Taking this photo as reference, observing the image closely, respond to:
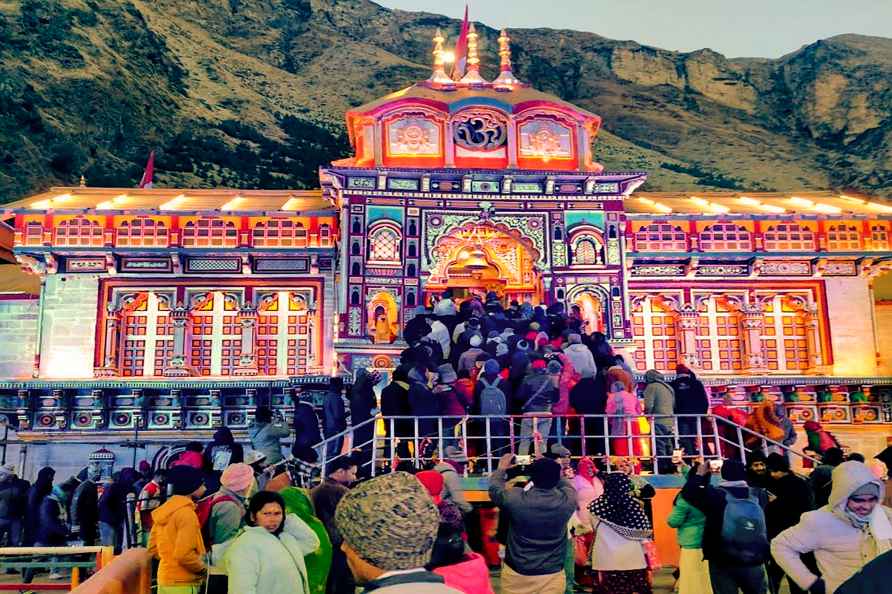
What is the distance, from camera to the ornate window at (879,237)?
22.7 meters

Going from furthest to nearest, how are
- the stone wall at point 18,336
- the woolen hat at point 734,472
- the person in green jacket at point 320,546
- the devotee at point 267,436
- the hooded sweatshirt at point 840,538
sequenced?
1. the stone wall at point 18,336
2. the devotee at point 267,436
3. the woolen hat at point 734,472
4. the person in green jacket at point 320,546
5. the hooded sweatshirt at point 840,538

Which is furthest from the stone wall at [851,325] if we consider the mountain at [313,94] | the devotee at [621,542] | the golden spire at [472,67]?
the mountain at [313,94]

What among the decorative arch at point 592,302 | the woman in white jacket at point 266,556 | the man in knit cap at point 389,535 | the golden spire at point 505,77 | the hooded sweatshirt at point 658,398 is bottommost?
the woman in white jacket at point 266,556

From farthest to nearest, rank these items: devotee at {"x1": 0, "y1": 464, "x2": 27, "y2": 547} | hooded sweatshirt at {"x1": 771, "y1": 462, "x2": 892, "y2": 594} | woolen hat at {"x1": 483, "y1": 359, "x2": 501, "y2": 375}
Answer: devotee at {"x1": 0, "y1": 464, "x2": 27, "y2": 547} → woolen hat at {"x1": 483, "y1": 359, "x2": 501, "y2": 375} → hooded sweatshirt at {"x1": 771, "y1": 462, "x2": 892, "y2": 594}

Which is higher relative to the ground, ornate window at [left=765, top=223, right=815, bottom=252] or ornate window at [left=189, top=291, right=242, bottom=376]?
ornate window at [left=765, top=223, right=815, bottom=252]

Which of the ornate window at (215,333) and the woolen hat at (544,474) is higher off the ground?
the ornate window at (215,333)

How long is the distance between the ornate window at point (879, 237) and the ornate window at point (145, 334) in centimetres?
1920

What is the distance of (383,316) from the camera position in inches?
823

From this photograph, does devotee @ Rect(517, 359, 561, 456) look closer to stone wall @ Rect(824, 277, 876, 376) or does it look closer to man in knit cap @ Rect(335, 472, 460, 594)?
man in knit cap @ Rect(335, 472, 460, 594)

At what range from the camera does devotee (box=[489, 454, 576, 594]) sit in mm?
6574

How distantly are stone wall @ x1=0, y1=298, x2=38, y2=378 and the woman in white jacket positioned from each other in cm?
1850

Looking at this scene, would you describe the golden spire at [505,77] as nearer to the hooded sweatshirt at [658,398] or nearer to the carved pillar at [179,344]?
the carved pillar at [179,344]

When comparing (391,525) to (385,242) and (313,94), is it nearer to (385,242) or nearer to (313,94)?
(385,242)

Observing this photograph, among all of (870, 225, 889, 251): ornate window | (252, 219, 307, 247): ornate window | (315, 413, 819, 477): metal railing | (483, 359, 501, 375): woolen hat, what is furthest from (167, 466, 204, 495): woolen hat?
(870, 225, 889, 251): ornate window
